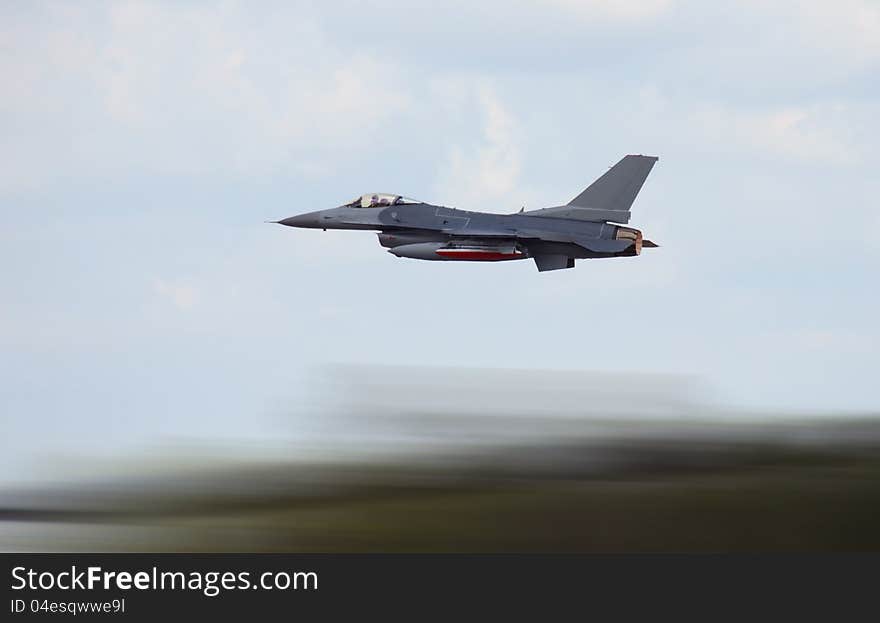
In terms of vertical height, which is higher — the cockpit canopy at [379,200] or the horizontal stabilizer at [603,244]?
the cockpit canopy at [379,200]

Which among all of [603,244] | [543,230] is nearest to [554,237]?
[543,230]

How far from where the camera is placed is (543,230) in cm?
3622

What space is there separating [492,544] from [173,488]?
4607mm

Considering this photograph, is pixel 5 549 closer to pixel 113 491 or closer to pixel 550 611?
pixel 113 491

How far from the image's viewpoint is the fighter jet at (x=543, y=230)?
35.8 m

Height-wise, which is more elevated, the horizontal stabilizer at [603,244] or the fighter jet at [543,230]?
the fighter jet at [543,230]

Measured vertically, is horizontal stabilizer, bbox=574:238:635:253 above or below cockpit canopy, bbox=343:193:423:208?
below

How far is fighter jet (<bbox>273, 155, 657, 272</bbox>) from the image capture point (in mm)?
35812

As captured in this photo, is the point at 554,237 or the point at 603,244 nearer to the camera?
the point at 603,244

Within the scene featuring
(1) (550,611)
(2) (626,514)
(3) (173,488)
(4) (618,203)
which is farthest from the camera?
(4) (618,203)

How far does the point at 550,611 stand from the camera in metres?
18.0

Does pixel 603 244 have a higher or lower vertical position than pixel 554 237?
lower

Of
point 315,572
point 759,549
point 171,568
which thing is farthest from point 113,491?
point 759,549

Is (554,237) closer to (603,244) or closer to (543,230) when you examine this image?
(543,230)
